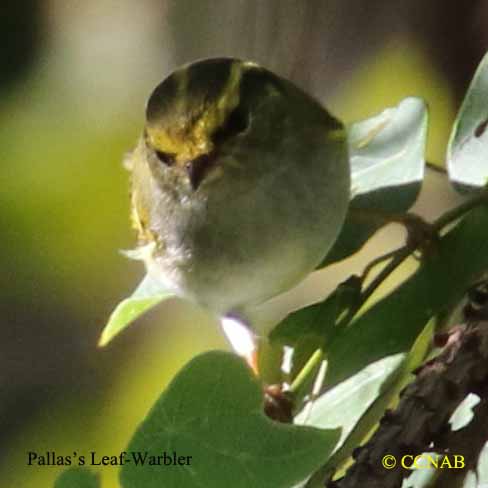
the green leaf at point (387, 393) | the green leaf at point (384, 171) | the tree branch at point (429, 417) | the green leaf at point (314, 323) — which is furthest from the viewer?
the green leaf at point (384, 171)

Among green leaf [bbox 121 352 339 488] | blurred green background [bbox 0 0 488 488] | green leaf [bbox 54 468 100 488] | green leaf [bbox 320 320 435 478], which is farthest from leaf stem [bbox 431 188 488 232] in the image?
blurred green background [bbox 0 0 488 488]

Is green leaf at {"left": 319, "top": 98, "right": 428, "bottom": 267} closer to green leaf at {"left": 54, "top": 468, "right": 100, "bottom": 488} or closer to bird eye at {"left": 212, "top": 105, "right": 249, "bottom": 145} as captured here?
bird eye at {"left": 212, "top": 105, "right": 249, "bottom": 145}

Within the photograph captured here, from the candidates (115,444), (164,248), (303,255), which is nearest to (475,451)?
(303,255)

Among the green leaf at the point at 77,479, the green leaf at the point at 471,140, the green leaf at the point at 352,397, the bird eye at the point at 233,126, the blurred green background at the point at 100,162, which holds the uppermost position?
the green leaf at the point at 471,140

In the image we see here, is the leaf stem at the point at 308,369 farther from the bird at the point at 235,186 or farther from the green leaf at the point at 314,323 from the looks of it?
the bird at the point at 235,186

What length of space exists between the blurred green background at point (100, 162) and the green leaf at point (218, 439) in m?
0.89

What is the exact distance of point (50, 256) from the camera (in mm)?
2447

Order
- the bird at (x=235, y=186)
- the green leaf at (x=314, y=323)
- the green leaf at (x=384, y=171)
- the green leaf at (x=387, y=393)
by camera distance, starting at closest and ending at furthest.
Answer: the green leaf at (x=387, y=393), the green leaf at (x=314, y=323), the green leaf at (x=384, y=171), the bird at (x=235, y=186)

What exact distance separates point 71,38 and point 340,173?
188 cm

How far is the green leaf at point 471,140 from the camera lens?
1.08 metres

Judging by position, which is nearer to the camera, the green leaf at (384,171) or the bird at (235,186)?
the green leaf at (384,171)

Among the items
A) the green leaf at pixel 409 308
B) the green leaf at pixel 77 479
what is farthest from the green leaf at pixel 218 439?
the green leaf at pixel 409 308

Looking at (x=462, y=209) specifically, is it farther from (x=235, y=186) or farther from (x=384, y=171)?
(x=235, y=186)

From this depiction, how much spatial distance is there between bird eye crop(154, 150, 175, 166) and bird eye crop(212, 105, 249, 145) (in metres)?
0.06
